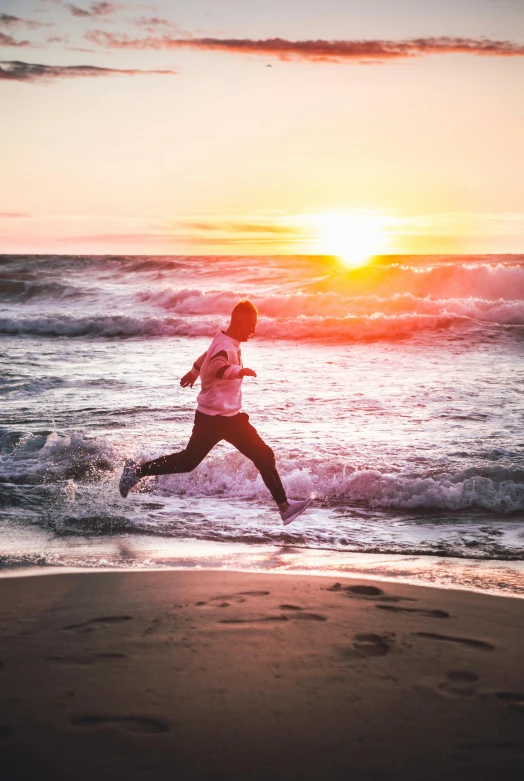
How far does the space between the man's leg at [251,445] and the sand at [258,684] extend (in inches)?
74.2

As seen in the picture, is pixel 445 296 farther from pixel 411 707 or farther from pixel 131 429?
pixel 411 707

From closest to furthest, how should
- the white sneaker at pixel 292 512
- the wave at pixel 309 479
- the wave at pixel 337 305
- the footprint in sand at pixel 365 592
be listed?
1. the footprint in sand at pixel 365 592
2. the white sneaker at pixel 292 512
3. the wave at pixel 309 479
4. the wave at pixel 337 305

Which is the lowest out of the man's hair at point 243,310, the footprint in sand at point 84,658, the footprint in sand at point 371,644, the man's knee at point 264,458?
the footprint in sand at point 84,658

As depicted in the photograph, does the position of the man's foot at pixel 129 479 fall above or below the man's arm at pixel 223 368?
below

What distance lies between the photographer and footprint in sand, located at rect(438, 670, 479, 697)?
2.97 meters

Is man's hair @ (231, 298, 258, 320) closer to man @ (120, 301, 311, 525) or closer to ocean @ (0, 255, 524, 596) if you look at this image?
man @ (120, 301, 311, 525)

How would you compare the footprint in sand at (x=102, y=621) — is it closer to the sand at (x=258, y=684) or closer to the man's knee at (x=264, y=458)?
the sand at (x=258, y=684)

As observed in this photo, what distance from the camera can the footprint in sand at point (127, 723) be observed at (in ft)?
8.79

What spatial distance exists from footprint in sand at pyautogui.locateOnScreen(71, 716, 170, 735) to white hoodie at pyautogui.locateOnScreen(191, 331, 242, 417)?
3.17 meters

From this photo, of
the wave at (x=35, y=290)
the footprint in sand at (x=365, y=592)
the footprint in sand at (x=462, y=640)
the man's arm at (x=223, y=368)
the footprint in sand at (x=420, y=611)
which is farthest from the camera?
the wave at (x=35, y=290)

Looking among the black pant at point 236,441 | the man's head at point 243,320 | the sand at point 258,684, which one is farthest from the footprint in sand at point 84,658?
the man's head at point 243,320

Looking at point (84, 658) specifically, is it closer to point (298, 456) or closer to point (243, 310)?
point (243, 310)

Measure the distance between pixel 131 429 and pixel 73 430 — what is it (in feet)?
2.33

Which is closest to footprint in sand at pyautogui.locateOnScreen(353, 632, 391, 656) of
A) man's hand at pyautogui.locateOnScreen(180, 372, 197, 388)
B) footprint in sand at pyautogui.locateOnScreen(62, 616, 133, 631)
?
footprint in sand at pyautogui.locateOnScreen(62, 616, 133, 631)
